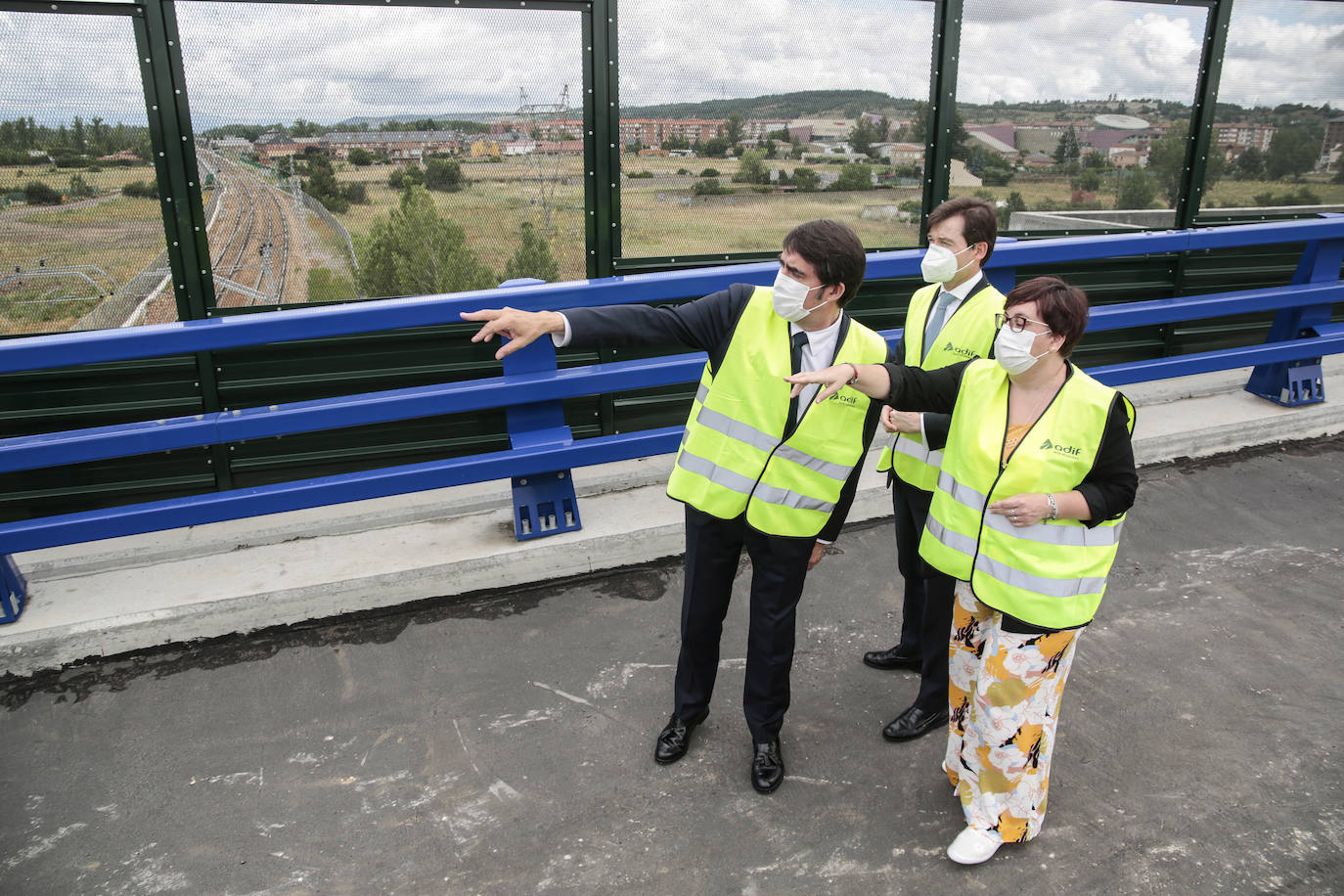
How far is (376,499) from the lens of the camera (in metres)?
4.75

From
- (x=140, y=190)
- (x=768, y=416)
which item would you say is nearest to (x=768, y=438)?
(x=768, y=416)

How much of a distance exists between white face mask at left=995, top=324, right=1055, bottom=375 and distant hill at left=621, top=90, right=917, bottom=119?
3069 millimetres

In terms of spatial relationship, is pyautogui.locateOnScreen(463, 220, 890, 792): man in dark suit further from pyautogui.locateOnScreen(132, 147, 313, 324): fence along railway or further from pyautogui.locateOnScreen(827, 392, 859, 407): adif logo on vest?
pyautogui.locateOnScreen(132, 147, 313, 324): fence along railway

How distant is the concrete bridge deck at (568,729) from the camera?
9.21 feet

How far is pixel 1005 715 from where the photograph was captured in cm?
274

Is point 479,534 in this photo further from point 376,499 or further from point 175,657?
point 175,657

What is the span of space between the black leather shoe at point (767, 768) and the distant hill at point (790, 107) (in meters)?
3.37

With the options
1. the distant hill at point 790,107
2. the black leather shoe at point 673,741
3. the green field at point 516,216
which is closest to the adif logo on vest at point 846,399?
the black leather shoe at point 673,741

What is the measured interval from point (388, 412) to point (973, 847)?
273cm

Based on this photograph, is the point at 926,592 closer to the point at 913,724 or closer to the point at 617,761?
the point at 913,724

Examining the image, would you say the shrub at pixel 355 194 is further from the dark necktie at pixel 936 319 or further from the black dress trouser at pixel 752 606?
the dark necktie at pixel 936 319

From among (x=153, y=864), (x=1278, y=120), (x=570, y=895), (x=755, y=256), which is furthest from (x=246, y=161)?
(x=1278, y=120)

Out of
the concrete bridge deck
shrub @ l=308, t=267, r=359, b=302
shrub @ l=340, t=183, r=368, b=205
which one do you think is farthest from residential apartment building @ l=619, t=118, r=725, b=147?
the concrete bridge deck

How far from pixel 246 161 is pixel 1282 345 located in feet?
19.5
